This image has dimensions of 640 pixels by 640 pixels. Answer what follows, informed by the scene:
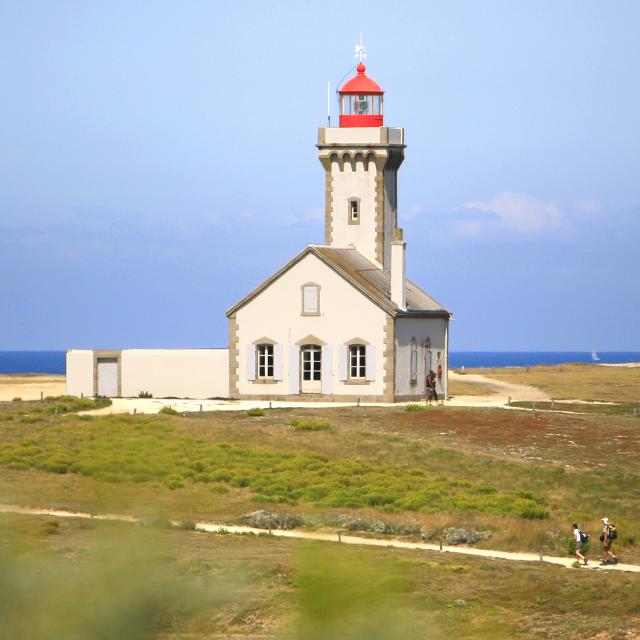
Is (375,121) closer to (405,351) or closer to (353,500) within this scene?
(405,351)

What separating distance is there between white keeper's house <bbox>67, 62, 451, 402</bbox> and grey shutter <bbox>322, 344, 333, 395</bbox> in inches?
1.4

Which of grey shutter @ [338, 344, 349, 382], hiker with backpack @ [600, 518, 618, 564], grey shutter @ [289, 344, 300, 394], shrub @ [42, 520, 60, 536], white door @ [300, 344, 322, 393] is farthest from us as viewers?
grey shutter @ [289, 344, 300, 394]

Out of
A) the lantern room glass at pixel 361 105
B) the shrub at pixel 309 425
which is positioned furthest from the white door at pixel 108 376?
the lantern room glass at pixel 361 105

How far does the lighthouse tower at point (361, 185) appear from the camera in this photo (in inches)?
2023

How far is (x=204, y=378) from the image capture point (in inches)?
1976

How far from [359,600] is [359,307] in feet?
142

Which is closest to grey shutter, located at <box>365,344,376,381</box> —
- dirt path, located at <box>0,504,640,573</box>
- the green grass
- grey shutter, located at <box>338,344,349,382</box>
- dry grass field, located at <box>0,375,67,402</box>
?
grey shutter, located at <box>338,344,349,382</box>

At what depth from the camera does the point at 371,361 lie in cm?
4734

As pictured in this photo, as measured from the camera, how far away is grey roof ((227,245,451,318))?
4738cm

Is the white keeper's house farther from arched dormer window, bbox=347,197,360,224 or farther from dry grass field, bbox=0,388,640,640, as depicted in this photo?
dry grass field, bbox=0,388,640,640

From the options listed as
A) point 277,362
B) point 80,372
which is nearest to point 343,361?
point 277,362

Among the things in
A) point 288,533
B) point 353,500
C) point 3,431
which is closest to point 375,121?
point 3,431

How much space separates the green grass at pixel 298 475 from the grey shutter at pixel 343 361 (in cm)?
894

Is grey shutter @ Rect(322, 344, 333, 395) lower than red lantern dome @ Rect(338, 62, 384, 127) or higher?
lower
